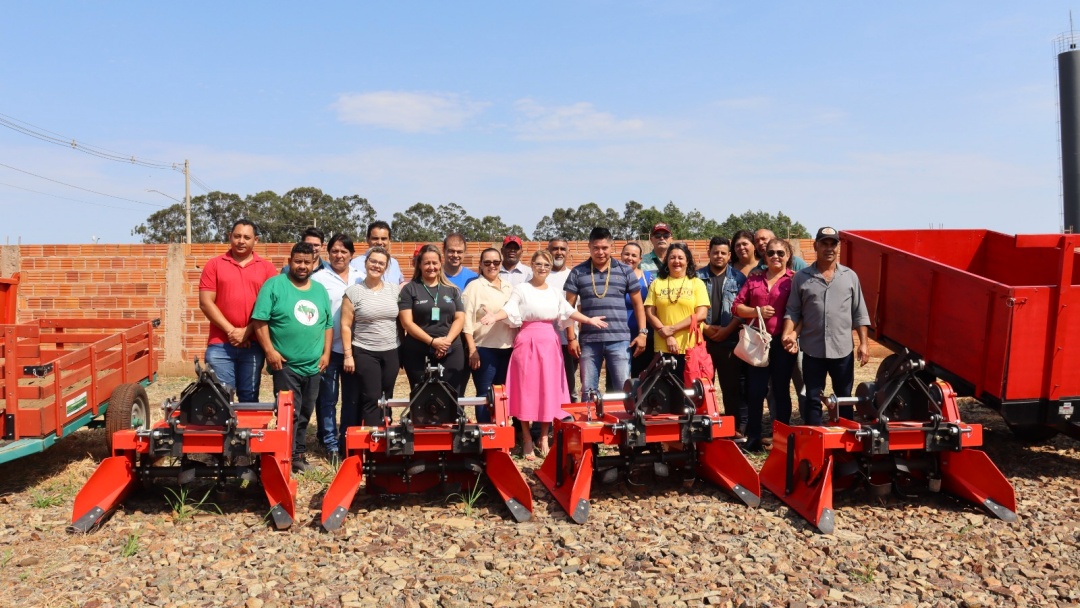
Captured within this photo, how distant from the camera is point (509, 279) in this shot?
7129 mm

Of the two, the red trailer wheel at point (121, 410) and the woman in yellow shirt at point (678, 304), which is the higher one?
the woman in yellow shirt at point (678, 304)

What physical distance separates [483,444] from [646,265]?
10.1 feet

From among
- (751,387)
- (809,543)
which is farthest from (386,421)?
(751,387)

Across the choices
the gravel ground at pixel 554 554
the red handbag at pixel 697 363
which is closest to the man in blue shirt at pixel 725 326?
the red handbag at pixel 697 363

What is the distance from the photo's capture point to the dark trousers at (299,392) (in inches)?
235

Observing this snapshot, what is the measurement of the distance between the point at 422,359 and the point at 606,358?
1520 millimetres

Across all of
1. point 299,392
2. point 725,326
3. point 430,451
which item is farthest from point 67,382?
point 725,326

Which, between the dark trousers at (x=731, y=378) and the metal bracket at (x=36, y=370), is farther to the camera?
the dark trousers at (x=731, y=378)

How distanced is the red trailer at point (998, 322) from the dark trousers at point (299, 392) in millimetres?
4676

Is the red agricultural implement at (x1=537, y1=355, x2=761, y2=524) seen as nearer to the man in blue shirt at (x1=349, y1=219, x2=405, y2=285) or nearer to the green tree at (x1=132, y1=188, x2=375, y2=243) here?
the man in blue shirt at (x1=349, y1=219, x2=405, y2=285)

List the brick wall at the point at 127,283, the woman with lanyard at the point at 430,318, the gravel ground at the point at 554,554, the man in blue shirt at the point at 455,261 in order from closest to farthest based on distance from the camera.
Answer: the gravel ground at the point at 554,554
the woman with lanyard at the point at 430,318
the man in blue shirt at the point at 455,261
the brick wall at the point at 127,283

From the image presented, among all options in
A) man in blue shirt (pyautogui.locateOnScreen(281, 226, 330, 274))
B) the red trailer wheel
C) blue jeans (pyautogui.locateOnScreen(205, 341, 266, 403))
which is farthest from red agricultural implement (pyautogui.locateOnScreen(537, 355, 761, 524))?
the red trailer wheel

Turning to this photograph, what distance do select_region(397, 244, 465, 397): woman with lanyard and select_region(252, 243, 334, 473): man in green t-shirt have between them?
620 mm

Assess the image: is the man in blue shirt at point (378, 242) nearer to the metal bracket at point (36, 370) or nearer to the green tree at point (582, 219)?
the metal bracket at point (36, 370)
